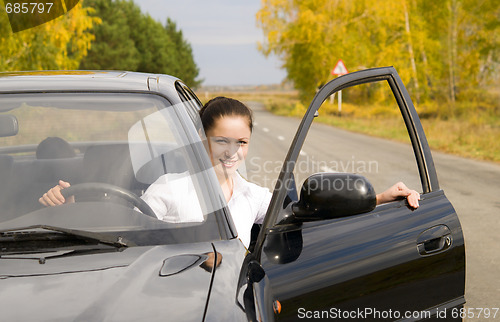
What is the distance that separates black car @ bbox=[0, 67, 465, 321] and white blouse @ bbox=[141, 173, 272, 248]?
1.6 inches

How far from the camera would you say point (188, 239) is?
6.39ft

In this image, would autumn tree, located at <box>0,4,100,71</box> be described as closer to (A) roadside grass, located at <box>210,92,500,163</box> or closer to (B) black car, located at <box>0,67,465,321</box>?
(A) roadside grass, located at <box>210,92,500,163</box>

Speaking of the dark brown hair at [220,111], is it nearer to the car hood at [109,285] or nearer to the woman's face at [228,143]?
the woman's face at [228,143]

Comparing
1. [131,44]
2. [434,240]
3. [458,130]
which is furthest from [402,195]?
[131,44]

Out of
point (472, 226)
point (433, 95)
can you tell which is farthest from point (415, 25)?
point (472, 226)

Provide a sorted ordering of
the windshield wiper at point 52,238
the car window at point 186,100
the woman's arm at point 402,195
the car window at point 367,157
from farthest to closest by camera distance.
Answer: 1. the car window at point 367,157
2. the woman's arm at point 402,195
3. the car window at point 186,100
4. the windshield wiper at point 52,238

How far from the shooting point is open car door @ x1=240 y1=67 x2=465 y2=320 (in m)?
2.08

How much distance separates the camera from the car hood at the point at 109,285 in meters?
1.54

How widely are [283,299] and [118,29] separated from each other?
204 ft

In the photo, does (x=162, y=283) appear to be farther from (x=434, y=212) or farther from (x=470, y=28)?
(x=470, y=28)

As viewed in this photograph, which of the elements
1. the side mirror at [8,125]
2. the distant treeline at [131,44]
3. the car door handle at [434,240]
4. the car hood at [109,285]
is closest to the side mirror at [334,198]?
the car hood at [109,285]

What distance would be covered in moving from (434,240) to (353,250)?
0.46m

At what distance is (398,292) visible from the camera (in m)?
2.38

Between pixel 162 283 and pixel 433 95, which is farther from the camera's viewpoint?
pixel 433 95
